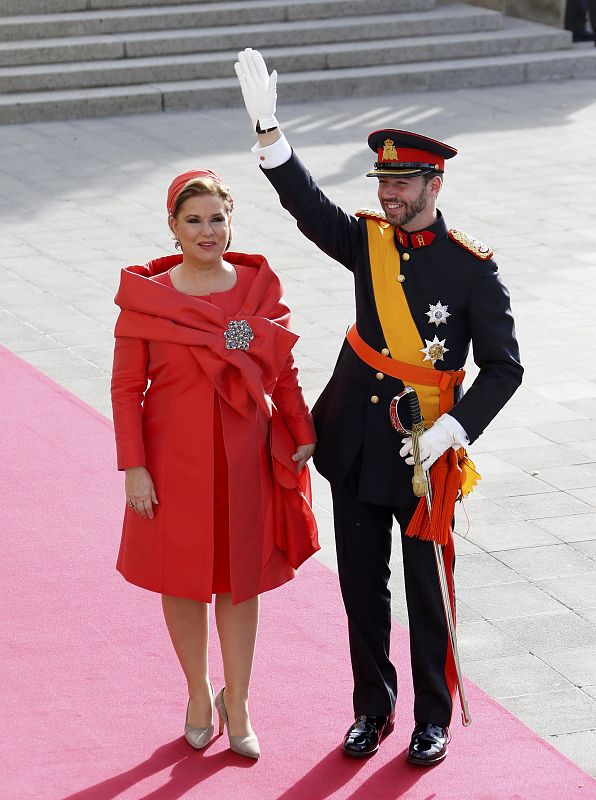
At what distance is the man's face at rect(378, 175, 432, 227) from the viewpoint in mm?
4078

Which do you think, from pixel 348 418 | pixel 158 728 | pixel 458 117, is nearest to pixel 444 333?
pixel 348 418

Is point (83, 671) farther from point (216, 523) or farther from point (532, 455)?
point (532, 455)

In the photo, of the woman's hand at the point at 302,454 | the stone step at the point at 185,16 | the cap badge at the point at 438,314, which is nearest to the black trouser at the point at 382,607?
the woman's hand at the point at 302,454

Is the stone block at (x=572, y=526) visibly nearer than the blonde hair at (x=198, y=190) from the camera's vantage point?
No

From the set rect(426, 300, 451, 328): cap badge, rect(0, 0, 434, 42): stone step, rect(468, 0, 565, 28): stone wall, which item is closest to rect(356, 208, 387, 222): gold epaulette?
rect(426, 300, 451, 328): cap badge

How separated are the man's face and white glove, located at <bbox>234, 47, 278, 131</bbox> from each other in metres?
0.37

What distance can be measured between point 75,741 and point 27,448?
252cm

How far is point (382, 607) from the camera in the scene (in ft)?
14.1

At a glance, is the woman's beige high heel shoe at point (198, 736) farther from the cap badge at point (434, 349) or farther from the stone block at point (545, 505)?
the stone block at point (545, 505)

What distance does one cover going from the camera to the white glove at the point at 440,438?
4.02 metres

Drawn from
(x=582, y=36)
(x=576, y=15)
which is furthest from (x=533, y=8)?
(x=582, y=36)

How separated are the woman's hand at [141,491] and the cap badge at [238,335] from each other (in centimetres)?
43

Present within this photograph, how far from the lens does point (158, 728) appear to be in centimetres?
438

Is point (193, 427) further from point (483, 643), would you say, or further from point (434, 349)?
point (483, 643)
